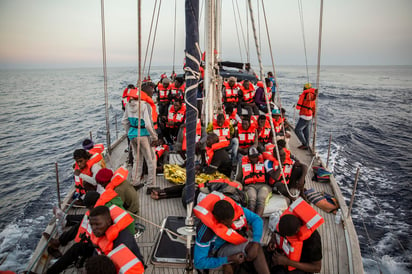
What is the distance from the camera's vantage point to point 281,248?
236cm

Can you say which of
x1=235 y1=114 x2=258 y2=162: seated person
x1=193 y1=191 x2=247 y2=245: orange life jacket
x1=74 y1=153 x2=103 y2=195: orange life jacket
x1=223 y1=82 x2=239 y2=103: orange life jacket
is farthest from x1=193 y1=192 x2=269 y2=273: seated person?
x1=223 y1=82 x2=239 y2=103: orange life jacket

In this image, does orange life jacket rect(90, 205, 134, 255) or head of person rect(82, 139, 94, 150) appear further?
head of person rect(82, 139, 94, 150)

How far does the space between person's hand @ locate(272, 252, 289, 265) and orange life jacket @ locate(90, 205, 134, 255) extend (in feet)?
4.31

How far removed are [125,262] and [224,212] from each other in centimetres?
85

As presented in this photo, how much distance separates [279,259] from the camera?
2.23m

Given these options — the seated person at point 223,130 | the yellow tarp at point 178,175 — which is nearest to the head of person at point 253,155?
the yellow tarp at point 178,175

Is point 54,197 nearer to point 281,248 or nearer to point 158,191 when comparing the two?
point 158,191

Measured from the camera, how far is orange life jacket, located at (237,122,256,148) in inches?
197

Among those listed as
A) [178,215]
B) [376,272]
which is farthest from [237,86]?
[376,272]

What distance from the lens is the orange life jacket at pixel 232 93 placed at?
22.7 ft

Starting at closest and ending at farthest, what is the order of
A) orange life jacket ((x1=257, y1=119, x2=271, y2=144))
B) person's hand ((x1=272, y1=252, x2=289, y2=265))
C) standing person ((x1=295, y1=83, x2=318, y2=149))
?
person's hand ((x1=272, y1=252, x2=289, y2=265)) < orange life jacket ((x1=257, y1=119, x2=271, y2=144)) < standing person ((x1=295, y1=83, x2=318, y2=149))

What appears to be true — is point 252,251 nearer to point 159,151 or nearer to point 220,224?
point 220,224

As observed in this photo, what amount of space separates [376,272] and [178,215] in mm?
3247

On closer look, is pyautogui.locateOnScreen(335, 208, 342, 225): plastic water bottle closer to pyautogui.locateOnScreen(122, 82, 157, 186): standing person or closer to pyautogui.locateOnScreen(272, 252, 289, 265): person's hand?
pyautogui.locateOnScreen(272, 252, 289, 265): person's hand
